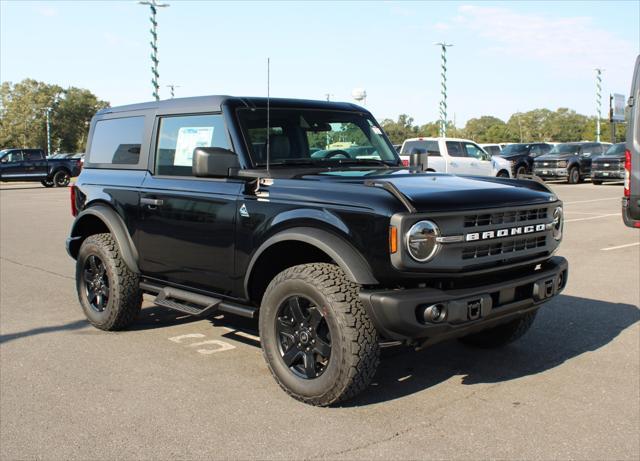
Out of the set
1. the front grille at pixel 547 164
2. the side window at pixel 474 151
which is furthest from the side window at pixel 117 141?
the front grille at pixel 547 164

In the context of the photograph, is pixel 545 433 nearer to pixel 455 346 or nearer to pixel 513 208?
pixel 513 208

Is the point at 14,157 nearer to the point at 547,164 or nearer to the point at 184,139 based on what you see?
the point at 547,164

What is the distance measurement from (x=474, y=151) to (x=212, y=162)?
65.2 feet

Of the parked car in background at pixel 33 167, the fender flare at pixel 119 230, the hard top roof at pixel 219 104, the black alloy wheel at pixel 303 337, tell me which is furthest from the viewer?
the parked car in background at pixel 33 167

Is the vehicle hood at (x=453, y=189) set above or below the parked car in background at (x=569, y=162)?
below

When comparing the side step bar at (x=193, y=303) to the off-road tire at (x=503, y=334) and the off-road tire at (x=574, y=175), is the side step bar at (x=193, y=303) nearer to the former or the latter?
the off-road tire at (x=503, y=334)

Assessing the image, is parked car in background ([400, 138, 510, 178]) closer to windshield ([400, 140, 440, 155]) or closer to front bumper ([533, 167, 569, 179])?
windshield ([400, 140, 440, 155])

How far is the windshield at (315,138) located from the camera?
190 inches

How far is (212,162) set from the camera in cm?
445

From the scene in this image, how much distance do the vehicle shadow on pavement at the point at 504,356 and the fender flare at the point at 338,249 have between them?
2.75 feet

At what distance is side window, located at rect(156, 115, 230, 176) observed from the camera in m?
4.93

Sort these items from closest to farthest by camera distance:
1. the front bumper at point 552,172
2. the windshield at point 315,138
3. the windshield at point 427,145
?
the windshield at point 315,138 < the windshield at point 427,145 < the front bumper at point 552,172

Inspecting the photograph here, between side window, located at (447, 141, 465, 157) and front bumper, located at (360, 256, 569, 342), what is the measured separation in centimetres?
1911

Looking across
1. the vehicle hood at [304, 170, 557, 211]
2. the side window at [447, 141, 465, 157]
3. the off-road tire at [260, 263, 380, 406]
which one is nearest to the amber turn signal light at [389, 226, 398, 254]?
the vehicle hood at [304, 170, 557, 211]
